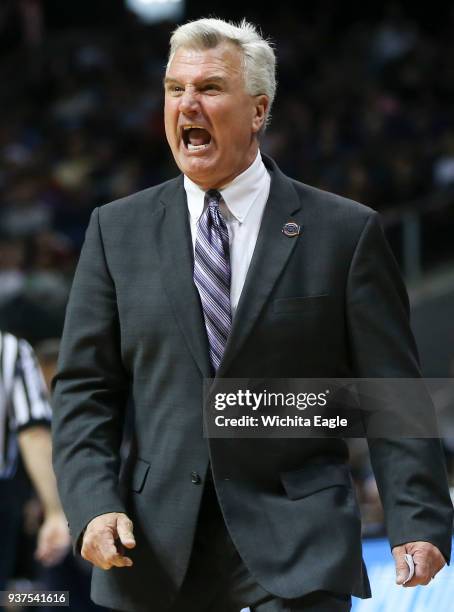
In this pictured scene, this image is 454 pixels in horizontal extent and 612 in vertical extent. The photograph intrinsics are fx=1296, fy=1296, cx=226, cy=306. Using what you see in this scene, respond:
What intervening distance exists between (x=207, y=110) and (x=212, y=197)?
22cm

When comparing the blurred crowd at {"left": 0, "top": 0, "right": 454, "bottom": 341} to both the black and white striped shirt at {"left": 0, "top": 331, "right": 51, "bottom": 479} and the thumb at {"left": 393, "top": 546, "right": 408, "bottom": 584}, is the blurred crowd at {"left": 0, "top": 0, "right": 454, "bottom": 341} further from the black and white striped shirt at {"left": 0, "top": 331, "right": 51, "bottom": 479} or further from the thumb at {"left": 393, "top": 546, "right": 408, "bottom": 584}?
the thumb at {"left": 393, "top": 546, "right": 408, "bottom": 584}

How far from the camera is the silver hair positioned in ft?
10.1

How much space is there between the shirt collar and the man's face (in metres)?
0.04


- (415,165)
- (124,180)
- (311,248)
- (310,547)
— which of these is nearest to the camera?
(310,547)

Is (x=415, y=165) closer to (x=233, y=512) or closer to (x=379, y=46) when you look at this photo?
(x=379, y=46)

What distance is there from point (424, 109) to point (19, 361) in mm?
8098

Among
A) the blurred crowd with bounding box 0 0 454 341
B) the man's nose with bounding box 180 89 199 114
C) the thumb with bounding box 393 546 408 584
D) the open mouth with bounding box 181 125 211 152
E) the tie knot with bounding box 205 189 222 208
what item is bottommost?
the blurred crowd with bounding box 0 0 454 341

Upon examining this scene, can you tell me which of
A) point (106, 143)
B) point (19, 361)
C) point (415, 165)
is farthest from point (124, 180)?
point (19, 361)

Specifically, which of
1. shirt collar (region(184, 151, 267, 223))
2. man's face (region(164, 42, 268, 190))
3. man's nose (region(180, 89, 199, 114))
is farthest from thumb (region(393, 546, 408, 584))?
man's nose (region(180, 89, 199, 114))

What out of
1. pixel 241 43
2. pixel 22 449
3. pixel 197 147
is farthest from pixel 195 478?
pixel 22 449

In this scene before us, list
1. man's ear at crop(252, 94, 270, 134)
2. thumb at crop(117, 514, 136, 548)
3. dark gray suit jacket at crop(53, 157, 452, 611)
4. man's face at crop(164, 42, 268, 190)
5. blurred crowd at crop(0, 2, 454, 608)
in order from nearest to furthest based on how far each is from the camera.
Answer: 1. thumb at crop(117, 514, 136, 548)
2. dark gray suit jacket at crop(53, 157, 452, 611)
3. man's face at crop(164, 42, 268, 190)
4. man's ear at crop(252, 94, 270, 134)
5. blurred crowd at crop(0, 2, 454, 608)

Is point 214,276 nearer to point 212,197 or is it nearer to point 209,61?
point 212,197

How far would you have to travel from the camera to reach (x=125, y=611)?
2971 mm

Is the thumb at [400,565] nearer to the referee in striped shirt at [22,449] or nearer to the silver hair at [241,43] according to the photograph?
the silver hair at [241,43]
